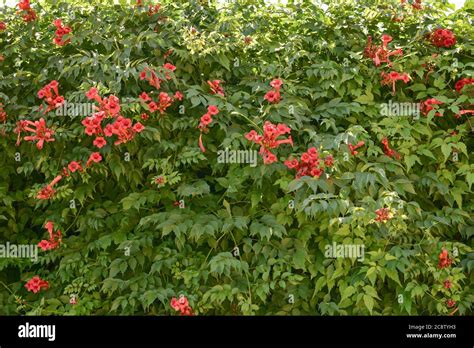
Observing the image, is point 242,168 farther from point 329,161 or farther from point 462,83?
Answer: point 462,83

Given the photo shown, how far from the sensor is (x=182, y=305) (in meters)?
4.75

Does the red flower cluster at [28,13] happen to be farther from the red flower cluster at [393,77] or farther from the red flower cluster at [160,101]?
the red flower cluster at [393,77]

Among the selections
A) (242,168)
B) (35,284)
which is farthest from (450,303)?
(35,284)

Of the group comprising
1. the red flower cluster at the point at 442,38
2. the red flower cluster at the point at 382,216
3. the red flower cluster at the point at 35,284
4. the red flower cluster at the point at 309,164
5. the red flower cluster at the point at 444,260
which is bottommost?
the red flower cluster at the point at 35,284

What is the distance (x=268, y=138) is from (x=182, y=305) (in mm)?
1519

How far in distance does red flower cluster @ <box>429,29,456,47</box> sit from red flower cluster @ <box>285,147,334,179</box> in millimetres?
1769

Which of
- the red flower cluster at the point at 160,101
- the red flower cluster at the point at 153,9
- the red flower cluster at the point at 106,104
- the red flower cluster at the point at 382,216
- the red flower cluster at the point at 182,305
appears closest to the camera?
the red flower cluster at the point at 382,216

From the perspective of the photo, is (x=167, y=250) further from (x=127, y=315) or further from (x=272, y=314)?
(x=272, y=314)

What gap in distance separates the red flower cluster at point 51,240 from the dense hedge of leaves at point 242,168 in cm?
10

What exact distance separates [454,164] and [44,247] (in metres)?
3.76

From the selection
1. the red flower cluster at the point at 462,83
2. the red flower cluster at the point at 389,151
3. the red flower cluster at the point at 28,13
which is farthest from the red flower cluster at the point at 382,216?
the red flower cluster at the point at 28,13

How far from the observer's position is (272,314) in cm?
497

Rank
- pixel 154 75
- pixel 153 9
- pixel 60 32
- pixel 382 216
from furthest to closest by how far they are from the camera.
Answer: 1. pixel 153 9
2. pixel 60 32
3. pixel 154 75
4. pixel 382 216

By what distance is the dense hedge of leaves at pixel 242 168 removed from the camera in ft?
15.9
